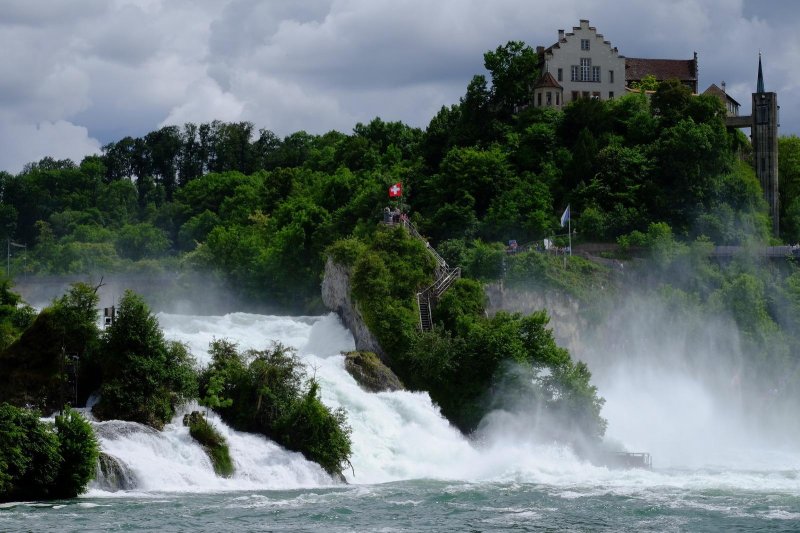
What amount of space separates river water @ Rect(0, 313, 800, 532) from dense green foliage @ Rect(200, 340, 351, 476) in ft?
3.19

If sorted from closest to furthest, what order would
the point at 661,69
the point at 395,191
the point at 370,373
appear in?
1. the point at 370,373
2. the point at 395,191
3. the point at 661,69

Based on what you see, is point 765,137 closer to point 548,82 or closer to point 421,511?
point 548,82

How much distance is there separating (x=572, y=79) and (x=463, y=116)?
32.4 ft

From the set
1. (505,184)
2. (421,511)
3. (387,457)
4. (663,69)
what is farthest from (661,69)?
(421,511)

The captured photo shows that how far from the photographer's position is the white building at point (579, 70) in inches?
5034

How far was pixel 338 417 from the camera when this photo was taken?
7294cm

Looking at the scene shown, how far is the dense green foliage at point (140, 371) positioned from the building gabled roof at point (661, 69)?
75963mm

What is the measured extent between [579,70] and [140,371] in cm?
6811

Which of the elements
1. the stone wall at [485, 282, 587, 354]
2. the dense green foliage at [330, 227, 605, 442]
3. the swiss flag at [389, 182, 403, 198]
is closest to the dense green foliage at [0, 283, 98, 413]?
the dense green foliage at [330, 227, 605, 442]

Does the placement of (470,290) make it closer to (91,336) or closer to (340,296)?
(340,296)

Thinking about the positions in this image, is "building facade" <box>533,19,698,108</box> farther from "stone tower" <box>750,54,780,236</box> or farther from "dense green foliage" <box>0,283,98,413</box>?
"dense green foliage" <box>0,283,98,413</box>

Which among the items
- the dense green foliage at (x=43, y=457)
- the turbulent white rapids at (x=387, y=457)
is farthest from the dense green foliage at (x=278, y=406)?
the dense green foliage at (x=43, y=457)

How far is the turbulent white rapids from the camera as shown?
6581 cm

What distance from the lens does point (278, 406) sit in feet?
236
